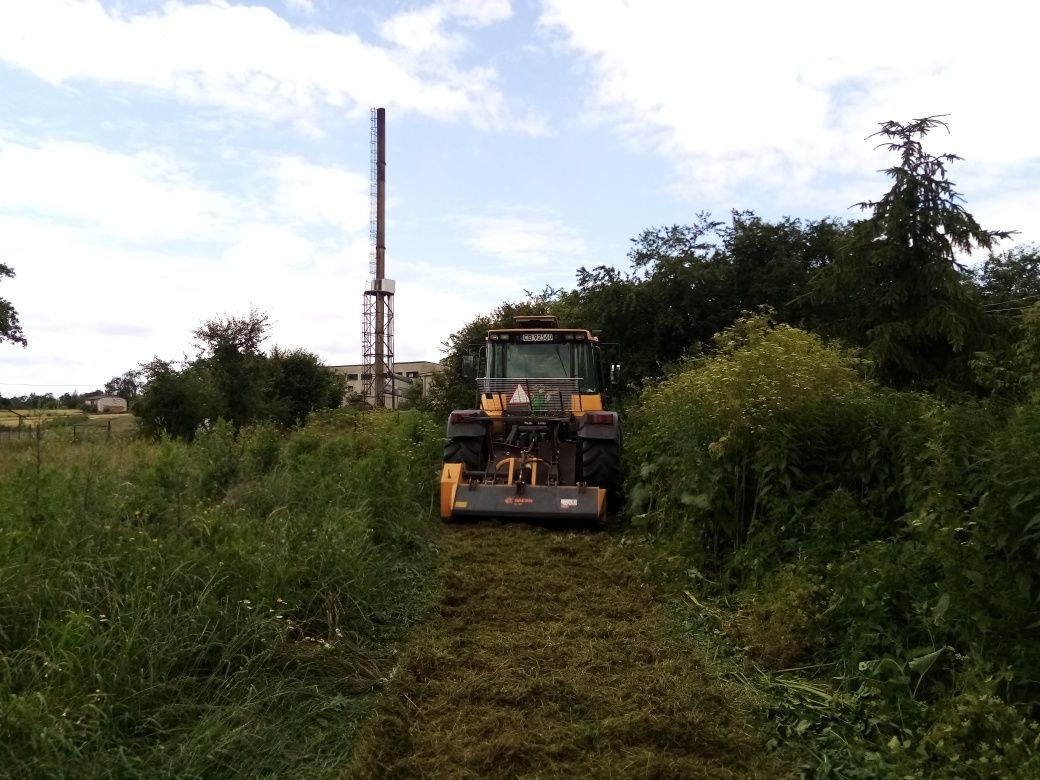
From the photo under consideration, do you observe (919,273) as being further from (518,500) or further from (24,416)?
(24,416)

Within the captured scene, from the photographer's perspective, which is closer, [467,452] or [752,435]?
[752,435]

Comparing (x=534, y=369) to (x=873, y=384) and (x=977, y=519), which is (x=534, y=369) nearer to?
(x=873, y=384)

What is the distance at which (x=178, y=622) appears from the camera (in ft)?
11.5

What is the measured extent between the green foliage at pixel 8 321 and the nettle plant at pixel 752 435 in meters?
28.5

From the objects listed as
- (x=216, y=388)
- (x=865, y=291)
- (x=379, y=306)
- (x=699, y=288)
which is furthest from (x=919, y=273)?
(x=379, y=306)

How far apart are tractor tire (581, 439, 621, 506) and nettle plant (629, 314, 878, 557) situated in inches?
64.7

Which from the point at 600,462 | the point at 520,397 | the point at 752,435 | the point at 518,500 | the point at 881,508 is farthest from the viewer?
the point at 520,397

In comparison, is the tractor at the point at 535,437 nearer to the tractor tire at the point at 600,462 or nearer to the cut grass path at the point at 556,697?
the tractor tire at the point at 600,462

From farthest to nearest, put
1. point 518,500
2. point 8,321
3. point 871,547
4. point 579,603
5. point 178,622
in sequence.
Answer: point 8,321 → point 518,500 → point 579,603 → point 871,547 → point 178,622

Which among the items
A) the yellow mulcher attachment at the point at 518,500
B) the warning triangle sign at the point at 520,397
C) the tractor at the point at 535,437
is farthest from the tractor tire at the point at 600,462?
the warning triangle sign at the point at 520,397

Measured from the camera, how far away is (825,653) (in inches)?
152

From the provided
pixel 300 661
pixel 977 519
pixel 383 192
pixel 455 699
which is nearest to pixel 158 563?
pixel 300 661

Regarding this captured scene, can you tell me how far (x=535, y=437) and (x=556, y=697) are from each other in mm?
5523

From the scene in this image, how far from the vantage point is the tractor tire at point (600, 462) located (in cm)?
827
